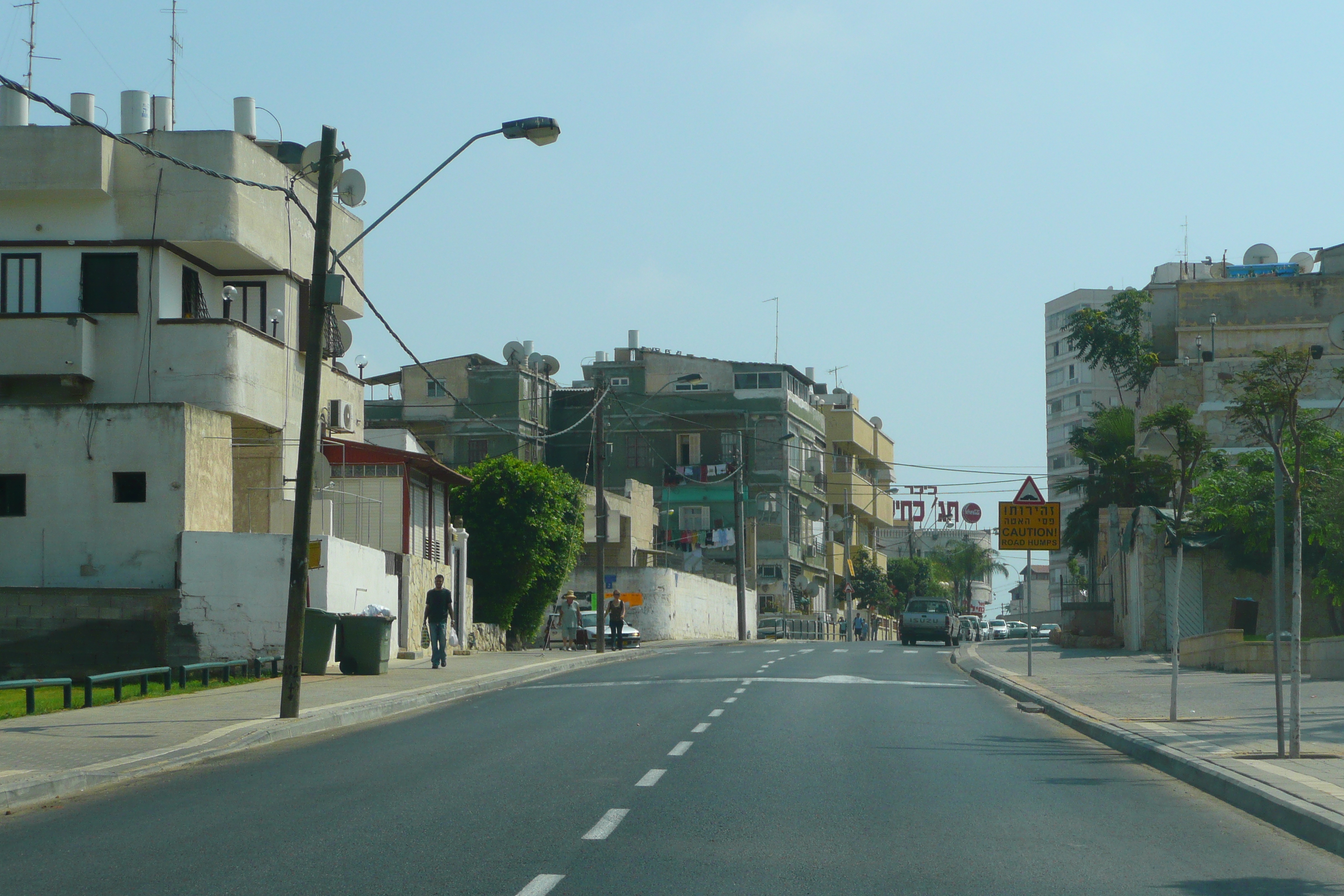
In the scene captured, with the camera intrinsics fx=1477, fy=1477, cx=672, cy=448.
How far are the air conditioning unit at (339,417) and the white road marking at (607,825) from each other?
2522cm

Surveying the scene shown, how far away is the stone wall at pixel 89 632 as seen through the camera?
26.3 m

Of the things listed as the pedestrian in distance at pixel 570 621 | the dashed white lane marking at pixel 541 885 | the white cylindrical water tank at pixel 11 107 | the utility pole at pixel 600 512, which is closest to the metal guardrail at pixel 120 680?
the dashed white lane marking at pixel 541 885

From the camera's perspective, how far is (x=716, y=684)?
25062mm

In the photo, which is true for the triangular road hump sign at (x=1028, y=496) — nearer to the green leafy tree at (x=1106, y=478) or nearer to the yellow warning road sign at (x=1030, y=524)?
the yellow warning road sign at (x=1030, y=524)

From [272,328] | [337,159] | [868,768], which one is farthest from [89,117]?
[868,768]

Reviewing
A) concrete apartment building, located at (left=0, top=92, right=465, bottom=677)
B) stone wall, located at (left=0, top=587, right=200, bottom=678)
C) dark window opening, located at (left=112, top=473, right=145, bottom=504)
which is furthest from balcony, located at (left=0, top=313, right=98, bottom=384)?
stone wall, located at (left=0, top=587, right=200, bottom=678)

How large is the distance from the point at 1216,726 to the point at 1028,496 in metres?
11.6

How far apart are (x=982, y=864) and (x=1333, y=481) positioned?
2382 cm

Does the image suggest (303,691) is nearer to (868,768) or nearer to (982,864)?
(868,768)

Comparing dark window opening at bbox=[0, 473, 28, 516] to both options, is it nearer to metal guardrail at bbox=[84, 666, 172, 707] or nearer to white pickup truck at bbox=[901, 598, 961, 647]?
metal guardrail at bbox=[84, 666, 172, 707]

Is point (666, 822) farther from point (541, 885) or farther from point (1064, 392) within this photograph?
point (1064, 392)

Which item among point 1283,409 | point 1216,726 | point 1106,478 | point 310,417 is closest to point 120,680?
point 310,417

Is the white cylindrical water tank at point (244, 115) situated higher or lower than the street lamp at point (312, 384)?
higher

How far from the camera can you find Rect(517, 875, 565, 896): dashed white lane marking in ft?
23.5
